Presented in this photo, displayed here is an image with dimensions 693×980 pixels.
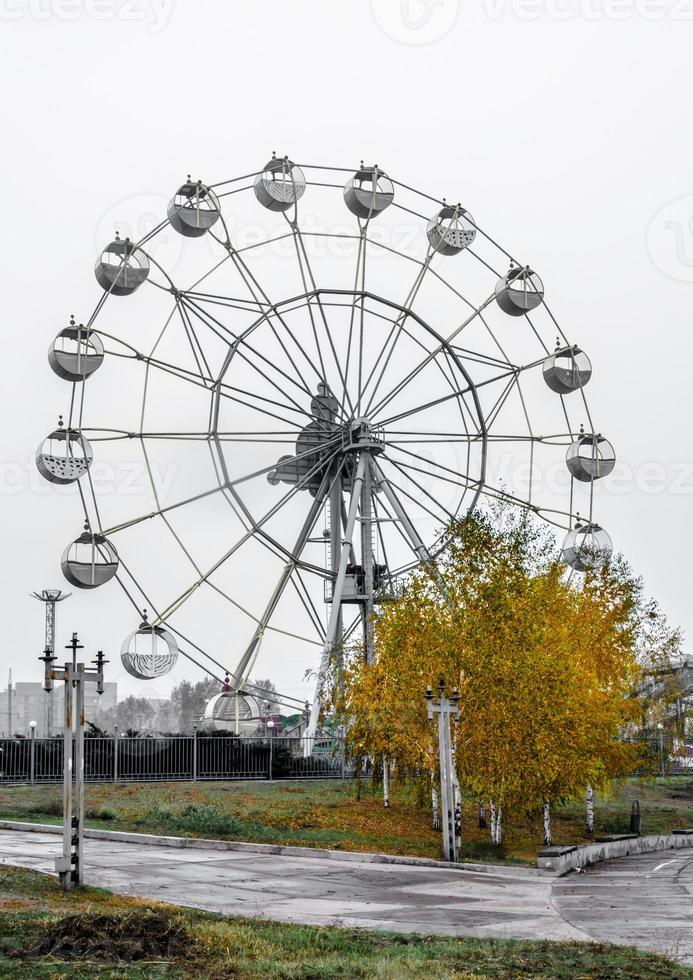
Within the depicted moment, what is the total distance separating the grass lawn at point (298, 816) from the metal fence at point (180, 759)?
6.43ft

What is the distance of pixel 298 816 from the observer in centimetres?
2777

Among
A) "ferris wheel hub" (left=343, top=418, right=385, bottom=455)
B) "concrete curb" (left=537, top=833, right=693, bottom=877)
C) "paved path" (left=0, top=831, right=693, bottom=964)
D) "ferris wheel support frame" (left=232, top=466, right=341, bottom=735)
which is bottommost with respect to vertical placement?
"concrete curb" (left=537, top=833, right=693, bottom=877)

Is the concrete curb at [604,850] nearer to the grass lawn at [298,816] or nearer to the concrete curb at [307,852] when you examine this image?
the concrete curb at [307,852]

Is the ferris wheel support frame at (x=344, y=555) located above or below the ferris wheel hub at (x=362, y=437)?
below

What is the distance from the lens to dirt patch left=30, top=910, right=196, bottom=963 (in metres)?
10.7

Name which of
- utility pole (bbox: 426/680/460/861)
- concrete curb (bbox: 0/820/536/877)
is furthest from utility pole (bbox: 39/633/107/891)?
utility pole (bbox: 426/680/460/861)

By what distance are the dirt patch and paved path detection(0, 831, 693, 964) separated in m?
2.87

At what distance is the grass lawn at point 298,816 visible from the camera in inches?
985

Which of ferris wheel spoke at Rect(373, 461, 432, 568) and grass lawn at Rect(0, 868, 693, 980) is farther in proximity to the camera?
ferris wheel spoke at Rect(373, 461, 432, 568)

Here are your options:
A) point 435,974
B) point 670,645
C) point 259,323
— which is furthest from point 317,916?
point 670,645

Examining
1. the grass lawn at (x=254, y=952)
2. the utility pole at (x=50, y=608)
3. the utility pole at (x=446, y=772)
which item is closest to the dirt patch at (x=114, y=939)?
the grass lawn at (x=254, y=952)

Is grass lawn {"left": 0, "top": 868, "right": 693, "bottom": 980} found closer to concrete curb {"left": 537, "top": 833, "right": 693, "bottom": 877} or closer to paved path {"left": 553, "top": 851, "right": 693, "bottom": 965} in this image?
paved path {"left": 553, "top": 851, "right": 693, "bottom": 965}

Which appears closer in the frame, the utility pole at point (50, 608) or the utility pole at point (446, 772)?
the utility pole at point (446, 772)

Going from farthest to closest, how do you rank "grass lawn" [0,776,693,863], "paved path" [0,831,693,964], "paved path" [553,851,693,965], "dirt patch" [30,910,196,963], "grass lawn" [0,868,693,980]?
"grass lawn" [0,776,693,863] → "paved path" [0,831,693,964] → "paved path" [553,851,693,965] → "dirt patch" [30,910,196,963] → "grass lawn" [0,868,693,980]
